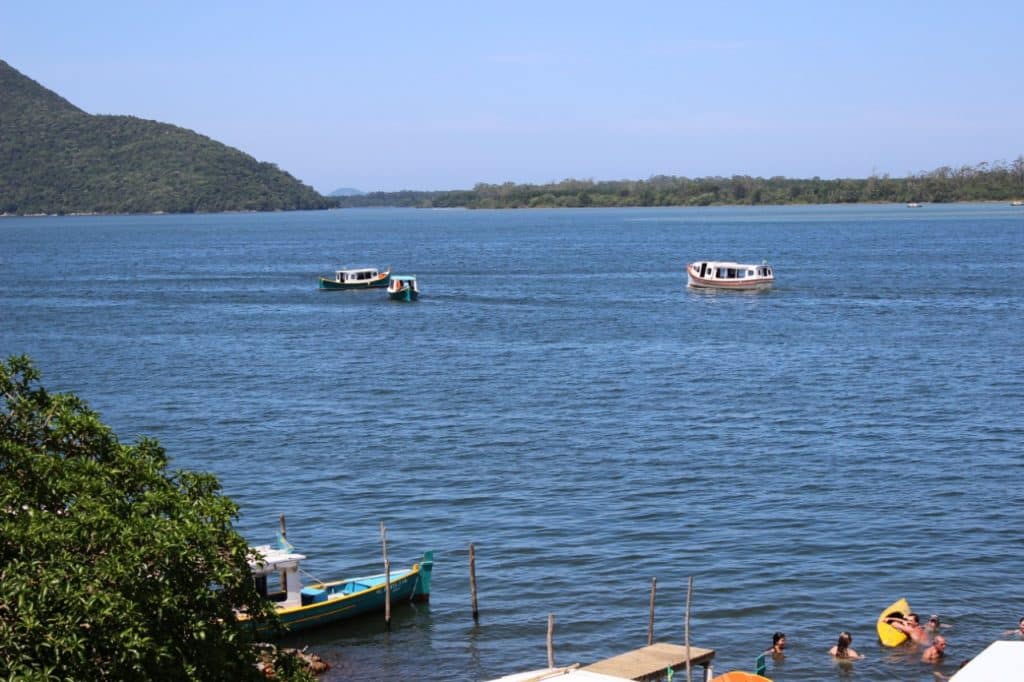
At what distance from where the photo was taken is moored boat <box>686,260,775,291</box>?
119m

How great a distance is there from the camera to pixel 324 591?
1325 inches

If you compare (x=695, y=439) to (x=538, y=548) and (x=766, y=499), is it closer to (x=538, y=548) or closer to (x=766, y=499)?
(x=766, y=499)

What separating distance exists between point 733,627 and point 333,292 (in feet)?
315

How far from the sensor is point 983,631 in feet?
106

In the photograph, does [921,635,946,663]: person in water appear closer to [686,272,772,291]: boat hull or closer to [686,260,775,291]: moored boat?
[686,272,772,291]: boat hull

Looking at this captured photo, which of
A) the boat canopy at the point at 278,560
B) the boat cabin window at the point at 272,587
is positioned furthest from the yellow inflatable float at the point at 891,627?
the boat cabin window at the point at 272,587

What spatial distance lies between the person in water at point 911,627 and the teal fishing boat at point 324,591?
1198 cm

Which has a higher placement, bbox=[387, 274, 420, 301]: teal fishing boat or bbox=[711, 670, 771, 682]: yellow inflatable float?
bbox=[387, 274, 420, 301]: teal fishing boat

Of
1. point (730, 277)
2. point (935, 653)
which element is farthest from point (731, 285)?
point (935, 653)

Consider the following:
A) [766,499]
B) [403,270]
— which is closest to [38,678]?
[766,499]

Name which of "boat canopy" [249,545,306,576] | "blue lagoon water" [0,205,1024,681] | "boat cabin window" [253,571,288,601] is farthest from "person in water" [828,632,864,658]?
"boat cabin window" [253,571,288,601]

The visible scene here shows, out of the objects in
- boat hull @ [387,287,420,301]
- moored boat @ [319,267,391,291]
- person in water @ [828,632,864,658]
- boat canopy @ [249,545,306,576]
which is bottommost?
person in water @ [828,632,864,658]

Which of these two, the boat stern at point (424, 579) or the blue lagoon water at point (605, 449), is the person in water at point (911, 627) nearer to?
the blue lagoon water at point (605, 449)

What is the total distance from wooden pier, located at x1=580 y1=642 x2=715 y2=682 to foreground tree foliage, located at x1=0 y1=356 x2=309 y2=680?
1040 centimetres
